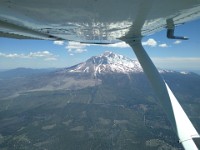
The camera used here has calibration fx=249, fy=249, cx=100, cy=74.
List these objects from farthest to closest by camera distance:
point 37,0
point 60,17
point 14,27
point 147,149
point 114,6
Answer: point 147,149 → point 14,27 → point 60,17 → point 114,6 → point 37,0

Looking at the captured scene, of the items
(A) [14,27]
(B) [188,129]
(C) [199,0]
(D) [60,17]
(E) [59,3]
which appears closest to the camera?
(E) [59,3]

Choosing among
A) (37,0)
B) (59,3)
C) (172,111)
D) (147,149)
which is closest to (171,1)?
(59,3)

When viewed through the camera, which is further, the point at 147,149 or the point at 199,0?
the point at 147,149

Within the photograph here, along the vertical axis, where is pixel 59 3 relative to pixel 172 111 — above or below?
above

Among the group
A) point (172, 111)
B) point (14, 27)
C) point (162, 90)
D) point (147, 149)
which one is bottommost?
point (147, 149)

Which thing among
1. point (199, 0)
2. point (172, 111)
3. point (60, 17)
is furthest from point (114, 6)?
point (172, 111)

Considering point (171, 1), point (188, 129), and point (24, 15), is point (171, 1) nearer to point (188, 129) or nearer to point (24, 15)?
point (24, 15)

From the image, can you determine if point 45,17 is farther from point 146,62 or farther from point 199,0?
point 146,62
